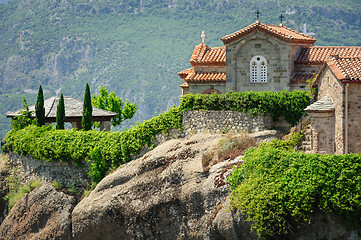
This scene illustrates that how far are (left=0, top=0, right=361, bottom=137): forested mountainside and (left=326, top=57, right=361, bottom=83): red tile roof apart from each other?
82.1m

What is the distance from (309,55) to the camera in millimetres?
42625

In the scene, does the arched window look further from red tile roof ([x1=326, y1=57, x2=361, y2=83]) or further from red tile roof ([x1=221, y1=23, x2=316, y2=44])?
red tile roof ([x1=326, y1=57, x2=361, y2=83])

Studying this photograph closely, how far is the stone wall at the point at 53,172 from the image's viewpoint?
139 feet

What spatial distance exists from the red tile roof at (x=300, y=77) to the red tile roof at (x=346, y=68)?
684 centimetres

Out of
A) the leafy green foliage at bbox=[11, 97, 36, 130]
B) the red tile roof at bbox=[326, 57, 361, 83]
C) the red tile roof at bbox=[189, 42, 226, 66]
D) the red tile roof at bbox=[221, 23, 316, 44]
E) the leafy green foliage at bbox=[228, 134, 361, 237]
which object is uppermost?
the red tile roof at bbox=[221, 23, 316, 44]

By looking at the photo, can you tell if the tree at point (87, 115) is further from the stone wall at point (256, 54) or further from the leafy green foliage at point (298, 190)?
the leafy green foliage at point (298, 190)

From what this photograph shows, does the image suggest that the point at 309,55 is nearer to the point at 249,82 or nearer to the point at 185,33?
the point at 249,82

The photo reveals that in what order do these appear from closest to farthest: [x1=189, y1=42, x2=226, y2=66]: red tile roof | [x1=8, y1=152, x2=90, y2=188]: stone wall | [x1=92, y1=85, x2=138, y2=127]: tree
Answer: [x1=8, y1=152, x2=90, y2=188]: stone wall < [x1=189, y1=42, x2=226, y2=66]: red tile roof < [x1=92, y1=85, x2=138, y2=127]: tree

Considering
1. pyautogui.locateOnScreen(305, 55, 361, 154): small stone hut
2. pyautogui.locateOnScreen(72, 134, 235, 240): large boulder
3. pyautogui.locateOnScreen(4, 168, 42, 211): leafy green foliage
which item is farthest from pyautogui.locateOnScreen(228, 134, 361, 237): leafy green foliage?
pyautogui.locateOnScreen(4, 168, 42, 211): leafy green foliage

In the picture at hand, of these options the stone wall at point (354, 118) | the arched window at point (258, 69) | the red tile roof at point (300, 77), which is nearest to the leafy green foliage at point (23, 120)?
the arched window at point (258, 69)

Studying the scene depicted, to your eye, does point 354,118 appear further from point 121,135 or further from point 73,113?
point 73,113

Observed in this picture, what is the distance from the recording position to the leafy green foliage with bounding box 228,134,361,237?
2673 cm

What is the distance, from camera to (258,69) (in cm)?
4209

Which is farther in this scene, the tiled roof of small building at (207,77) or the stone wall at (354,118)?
the tiled roof of small building at (207,77)
